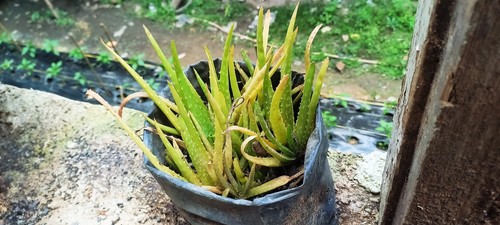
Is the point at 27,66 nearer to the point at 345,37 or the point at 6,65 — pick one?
the point at 6,65

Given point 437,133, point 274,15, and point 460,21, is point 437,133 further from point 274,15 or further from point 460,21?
point 274,15

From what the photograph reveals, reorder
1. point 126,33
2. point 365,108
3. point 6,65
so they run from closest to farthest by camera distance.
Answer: point 365,108
point 6,65
point 126,33

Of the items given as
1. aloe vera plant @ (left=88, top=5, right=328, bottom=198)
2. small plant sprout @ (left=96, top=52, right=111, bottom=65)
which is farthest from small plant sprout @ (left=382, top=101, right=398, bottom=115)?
small plant sprout @ (left=96, top=52, right=111, bottom=65)

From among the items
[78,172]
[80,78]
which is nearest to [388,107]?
[78,172]

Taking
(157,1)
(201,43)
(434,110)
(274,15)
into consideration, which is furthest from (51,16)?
(434,110)

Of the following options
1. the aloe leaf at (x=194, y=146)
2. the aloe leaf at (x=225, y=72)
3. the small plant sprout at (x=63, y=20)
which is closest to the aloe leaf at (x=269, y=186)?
the aloe leaf at (x=194, y=146)

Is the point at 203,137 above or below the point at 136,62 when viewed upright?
above
